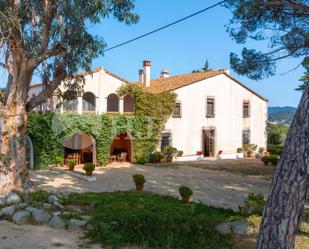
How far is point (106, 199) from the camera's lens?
39.9 ft

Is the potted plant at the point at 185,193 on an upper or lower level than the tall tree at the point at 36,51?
lower

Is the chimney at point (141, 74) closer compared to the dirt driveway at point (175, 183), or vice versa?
the dirt driveway at point (175, 183)

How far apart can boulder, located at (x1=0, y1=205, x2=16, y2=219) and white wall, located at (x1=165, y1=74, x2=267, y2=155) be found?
18.6 metres

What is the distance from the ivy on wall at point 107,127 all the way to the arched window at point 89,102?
2243 millimetres

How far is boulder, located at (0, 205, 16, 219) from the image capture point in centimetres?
938

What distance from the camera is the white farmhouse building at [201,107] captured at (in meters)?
26.0

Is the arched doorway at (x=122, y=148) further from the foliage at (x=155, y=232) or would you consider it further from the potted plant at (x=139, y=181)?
the foliage at (x=155, y=232)

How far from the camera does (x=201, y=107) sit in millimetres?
29750

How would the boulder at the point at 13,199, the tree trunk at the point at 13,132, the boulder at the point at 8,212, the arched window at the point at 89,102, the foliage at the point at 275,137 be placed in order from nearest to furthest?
the boulder at the point at 8,212 < the boulder at the point at 13,199 < the tree trunk at the point at 13,132 < the arched window at the point at 89,102 < the foliage at the point at 275,137

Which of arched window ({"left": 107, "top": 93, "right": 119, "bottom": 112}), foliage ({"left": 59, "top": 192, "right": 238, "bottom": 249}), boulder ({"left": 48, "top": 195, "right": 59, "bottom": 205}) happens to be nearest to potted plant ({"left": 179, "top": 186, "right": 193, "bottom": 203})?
foliage ({"left": 59, "top": 192, "right": 238, "bottom": 249})

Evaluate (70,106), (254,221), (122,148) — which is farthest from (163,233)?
(122,148)

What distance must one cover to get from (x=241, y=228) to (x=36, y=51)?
8742 mm

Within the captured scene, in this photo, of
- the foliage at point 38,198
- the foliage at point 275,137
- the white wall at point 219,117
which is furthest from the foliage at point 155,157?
the foliage at point 275,137

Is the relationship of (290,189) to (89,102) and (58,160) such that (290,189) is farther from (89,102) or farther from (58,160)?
(89,102)
